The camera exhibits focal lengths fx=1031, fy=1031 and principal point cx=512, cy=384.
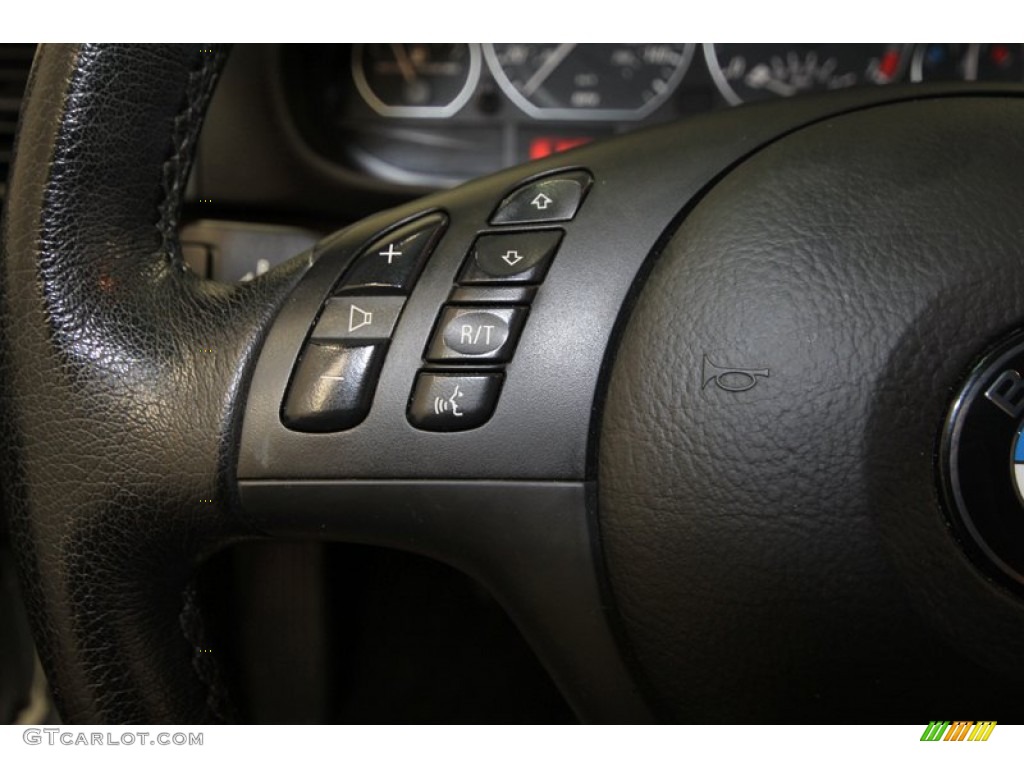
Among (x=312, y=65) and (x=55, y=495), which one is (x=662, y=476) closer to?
(x=55, y=495)

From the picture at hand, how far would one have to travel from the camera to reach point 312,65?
925 millimetres

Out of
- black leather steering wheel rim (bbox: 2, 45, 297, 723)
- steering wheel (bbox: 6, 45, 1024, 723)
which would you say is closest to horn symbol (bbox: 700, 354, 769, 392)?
steering wheel (bbox: 6, 45, 1024, 723)

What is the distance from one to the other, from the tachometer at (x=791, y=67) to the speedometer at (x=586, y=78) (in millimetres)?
46

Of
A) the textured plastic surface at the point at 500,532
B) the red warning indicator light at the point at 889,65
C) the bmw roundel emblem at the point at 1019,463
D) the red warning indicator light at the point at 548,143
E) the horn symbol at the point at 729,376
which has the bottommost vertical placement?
the textured plastic surface at the point at 500,532

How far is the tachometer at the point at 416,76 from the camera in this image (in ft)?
3.10

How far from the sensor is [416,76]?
96 cm

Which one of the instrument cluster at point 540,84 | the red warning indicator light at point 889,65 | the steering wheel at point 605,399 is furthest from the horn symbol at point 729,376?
the red warning indicator light at point 889,65

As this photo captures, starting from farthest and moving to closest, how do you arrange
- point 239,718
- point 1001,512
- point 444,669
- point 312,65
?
point 312,65 < point 444,669 < point 239,718 < point 1001,512

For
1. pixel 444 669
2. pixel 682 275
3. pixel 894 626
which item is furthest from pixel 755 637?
pixel 444 669

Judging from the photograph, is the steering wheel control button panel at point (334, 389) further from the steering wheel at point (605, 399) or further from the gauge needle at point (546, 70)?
the gauge needle at point (546, 70)

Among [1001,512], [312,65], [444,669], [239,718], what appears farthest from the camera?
[312,65]

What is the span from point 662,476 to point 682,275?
0.33ft

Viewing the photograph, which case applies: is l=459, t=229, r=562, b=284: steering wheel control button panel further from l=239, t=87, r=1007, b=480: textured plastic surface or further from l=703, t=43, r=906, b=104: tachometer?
l=703, t=43, r=906, b=104: tachometer

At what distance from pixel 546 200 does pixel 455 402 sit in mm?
120
